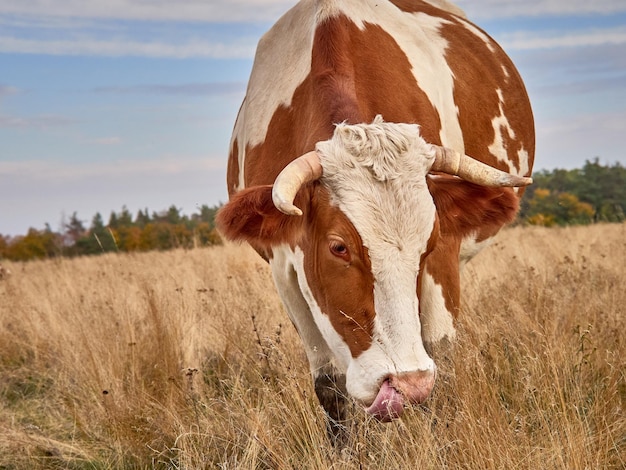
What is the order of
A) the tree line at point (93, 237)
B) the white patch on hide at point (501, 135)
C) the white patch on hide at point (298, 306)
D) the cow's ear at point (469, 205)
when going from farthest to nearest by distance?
1. the tree line at point (93, 237)
2. the white patch on hide at point (501, 135)
3. the white patch on hide at point (298, 306)
4. the cow's ear at point (469, 205)

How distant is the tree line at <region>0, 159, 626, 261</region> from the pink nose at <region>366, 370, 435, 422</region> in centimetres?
1035

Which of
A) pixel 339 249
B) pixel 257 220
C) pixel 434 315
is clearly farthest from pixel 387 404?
pixel 434 315

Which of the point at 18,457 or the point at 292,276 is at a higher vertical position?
the point at 292,276

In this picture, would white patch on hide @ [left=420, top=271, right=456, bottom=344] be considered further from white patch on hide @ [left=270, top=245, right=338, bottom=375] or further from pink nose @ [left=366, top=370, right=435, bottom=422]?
pink nose @ [left=366, top=370, right=435, bottom=422]

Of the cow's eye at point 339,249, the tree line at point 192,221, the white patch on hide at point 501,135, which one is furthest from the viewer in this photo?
the tree line at point 192,221

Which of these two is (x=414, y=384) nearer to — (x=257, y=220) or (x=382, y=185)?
(x=382, y=185)

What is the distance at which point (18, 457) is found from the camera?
4.75 m

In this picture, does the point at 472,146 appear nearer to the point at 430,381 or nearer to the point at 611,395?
the point at 611,395

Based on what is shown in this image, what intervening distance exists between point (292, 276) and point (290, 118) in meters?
0.91

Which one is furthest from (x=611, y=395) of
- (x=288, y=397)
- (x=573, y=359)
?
(x=288, y=397)

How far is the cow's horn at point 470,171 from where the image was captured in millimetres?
3740

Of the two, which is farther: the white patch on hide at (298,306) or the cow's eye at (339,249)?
the white patch on hide at (298,306)

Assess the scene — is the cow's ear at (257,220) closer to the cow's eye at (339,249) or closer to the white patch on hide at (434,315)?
the cow's eye at (339,249)

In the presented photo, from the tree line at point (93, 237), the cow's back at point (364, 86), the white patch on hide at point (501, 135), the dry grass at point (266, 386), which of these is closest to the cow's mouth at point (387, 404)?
the dry grass at point (266, 386)
